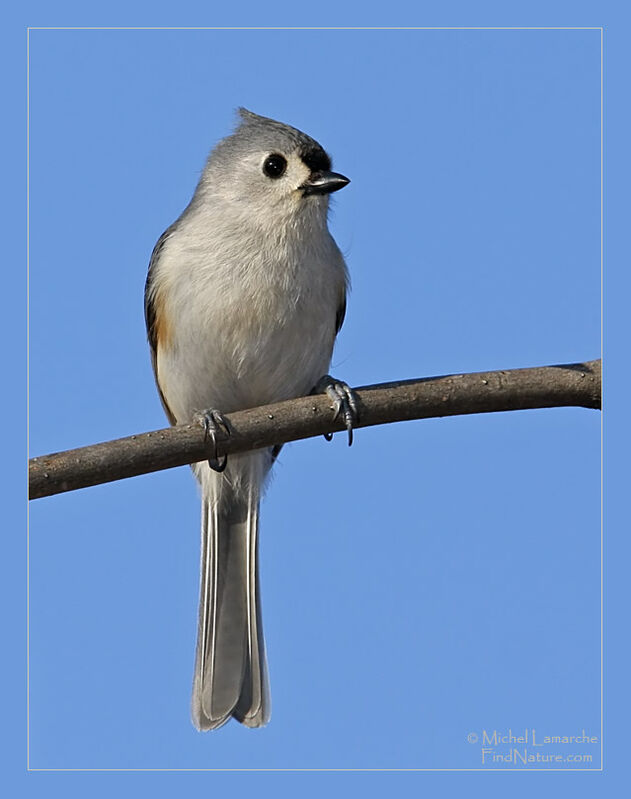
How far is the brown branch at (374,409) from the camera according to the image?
11.5 ft

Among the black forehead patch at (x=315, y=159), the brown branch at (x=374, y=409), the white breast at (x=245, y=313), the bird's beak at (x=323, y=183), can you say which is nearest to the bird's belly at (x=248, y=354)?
the white breast at (x=245, y=313)

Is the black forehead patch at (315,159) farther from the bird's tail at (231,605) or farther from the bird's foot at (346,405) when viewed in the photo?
the bird's tail at (231,605)

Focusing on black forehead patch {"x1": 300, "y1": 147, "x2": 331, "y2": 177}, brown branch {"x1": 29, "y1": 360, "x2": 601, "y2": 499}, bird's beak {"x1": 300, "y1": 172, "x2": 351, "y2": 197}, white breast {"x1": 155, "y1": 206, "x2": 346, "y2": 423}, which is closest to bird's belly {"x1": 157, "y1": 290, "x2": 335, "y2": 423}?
white breast {"x1": 155, "y1": 206, "x2": 346, "y2": 423}

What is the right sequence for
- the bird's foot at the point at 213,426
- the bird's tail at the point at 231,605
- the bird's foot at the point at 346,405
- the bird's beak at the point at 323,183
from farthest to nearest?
the bird's tail at the point at 231,605
the bird's beak at the point at 323,183
the bird's foot at the point at 346,405
the bird's foot at the point at 213,426

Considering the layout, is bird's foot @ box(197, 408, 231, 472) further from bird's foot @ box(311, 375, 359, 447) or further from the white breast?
the white breast

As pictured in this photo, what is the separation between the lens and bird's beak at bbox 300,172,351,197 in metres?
4.64

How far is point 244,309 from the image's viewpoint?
4680 mm

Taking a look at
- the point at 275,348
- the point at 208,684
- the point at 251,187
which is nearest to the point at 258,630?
the point at 208,684

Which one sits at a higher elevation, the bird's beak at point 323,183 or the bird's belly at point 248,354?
the bird's beak at point 323,183

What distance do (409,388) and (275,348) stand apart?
1082mm

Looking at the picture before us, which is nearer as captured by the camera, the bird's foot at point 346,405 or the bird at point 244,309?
the bird's foot at point 346,405

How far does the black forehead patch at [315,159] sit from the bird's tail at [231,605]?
1665mm

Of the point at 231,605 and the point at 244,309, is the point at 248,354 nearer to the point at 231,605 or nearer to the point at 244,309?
the point at 244,309

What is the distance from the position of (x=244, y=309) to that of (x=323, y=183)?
71 cm
